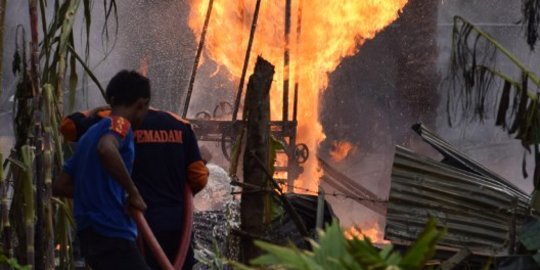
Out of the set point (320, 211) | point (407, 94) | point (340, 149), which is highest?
point (407, 94)

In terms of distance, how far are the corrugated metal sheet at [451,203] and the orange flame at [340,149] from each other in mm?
18763

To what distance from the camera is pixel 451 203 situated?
7.23m

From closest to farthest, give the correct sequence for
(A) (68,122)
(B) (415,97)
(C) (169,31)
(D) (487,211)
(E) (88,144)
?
(E) (88,144), (A) (68,122), (D) (487,211), (C) (169,31), (B) (415,97)

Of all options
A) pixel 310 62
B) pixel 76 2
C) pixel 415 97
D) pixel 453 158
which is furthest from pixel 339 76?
pixel 76 2

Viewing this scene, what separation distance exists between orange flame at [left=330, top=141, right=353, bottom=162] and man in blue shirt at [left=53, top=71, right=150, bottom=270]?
70.3 ft

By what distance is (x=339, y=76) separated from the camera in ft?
89.1

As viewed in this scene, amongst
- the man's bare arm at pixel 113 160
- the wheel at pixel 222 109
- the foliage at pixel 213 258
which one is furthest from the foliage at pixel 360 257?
the wheel at pixel 222 109

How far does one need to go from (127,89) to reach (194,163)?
0.67m

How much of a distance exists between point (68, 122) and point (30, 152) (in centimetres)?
29

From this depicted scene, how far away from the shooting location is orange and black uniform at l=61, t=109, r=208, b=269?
5.21 meters

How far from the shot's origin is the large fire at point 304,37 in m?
18.7

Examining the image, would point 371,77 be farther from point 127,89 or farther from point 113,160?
point 113,160

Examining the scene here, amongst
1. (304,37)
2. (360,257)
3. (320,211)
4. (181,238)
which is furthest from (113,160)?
(304,37)

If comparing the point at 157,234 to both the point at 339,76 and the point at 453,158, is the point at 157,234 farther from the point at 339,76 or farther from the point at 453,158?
the point at 339,76
